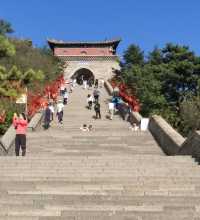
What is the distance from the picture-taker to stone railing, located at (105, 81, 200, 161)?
514 inches

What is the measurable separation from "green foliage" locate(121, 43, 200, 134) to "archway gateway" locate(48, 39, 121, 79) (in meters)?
27.6

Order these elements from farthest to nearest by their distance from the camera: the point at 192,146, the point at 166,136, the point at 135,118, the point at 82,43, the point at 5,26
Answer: the point at 82,43, the point at 5,26, the point at 135,118, the point at 166,136, the point at 192,146

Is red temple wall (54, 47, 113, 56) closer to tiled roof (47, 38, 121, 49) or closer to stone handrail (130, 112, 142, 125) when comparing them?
tiled roof (47, 38, 121, 49)

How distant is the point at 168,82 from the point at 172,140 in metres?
17.8

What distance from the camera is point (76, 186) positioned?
32.6 ft

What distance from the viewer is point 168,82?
33500 millimetres

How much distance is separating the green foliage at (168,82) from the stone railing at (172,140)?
3523mm

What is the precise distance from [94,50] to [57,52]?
4536 mm

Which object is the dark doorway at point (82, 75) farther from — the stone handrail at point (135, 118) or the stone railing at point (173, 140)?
the stone railing at point (173, 140)

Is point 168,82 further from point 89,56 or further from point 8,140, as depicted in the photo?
point 89,56

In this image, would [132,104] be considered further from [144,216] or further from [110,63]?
[110,63]

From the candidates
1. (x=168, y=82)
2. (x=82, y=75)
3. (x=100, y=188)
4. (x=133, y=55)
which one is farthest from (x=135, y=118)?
(x=82, y=75)

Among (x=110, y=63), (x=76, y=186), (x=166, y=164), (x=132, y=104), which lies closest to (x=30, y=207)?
(x=76, y=186)

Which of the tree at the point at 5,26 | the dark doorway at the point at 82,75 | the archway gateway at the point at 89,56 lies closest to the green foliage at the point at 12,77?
the tree at the point at 5,26
